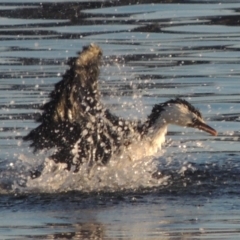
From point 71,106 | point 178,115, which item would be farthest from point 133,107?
point 71,106

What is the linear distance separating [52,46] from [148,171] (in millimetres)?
6594

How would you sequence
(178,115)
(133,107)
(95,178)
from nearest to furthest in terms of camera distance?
1. (95,178)
2. (178,115)
3. (133,107)

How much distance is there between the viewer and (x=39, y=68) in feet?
57.0

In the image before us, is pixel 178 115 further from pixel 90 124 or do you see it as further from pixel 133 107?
pixel 133 107

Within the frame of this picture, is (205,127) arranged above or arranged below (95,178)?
above

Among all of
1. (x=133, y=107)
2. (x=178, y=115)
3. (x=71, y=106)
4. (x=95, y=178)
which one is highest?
(x=71, y=106)

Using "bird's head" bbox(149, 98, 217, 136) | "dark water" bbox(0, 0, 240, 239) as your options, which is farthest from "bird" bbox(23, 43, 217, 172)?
"dark water" bbox(0, 0, 240, 239)

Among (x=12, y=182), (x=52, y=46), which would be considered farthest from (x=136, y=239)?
(x=52, y=46)

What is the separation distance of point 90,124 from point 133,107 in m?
2.92

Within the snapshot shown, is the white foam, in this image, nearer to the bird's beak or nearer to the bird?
the bird

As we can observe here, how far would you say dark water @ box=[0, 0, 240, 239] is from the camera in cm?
1054

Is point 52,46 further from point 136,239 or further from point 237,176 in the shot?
point 136,239

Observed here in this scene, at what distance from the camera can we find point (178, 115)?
43.8 ft

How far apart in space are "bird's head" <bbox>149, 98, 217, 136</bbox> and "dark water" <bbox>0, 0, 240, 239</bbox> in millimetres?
351
